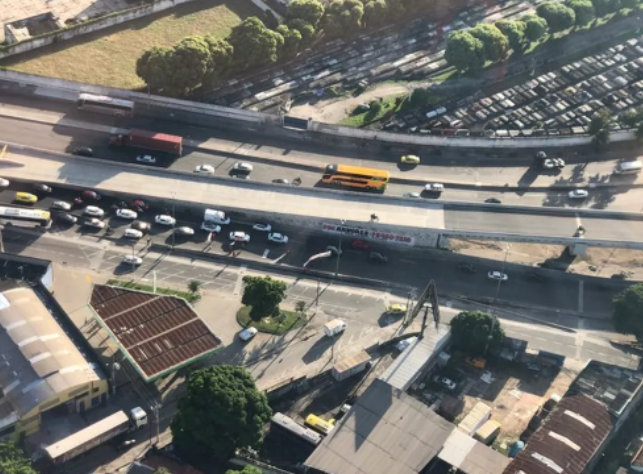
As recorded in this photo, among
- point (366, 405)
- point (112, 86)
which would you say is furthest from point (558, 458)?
point (112, 86)

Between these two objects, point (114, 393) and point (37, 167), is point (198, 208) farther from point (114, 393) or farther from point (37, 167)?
point (114, 393)

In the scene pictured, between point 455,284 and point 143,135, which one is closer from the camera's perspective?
point 455,284

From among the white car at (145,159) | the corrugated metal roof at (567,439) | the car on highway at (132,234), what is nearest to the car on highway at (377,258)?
the car on highway at (132,234)

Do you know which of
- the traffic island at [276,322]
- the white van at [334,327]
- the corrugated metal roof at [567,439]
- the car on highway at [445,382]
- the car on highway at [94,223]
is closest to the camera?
the corrugated metal roof at [567,439]

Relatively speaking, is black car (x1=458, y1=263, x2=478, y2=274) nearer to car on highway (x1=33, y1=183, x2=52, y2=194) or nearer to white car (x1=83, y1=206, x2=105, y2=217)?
white car (x1=83, y1=206, x2=105, y2=217)

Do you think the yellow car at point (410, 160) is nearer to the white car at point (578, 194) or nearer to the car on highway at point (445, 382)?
the white car at point (578, 194)
